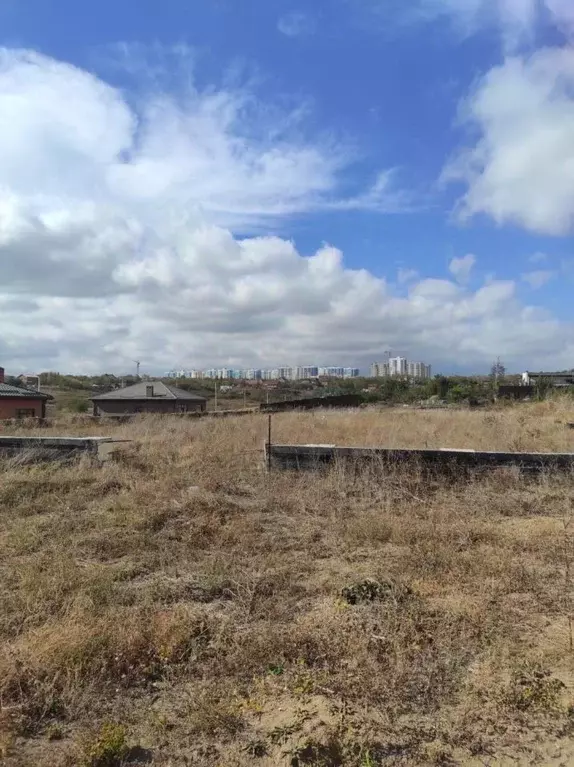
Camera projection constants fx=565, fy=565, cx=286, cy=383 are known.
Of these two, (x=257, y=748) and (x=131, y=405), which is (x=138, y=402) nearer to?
(x=131, y=405)

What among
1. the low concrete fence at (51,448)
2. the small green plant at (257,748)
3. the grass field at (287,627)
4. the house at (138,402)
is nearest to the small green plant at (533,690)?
the grass field at (287,627)

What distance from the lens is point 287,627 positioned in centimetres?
390

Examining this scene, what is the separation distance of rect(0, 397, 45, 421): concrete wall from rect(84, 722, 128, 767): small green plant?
3187 centimetres

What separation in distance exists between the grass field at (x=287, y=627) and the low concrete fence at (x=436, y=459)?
0.57m

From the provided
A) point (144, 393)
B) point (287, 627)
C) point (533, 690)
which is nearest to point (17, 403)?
point (144, 393)

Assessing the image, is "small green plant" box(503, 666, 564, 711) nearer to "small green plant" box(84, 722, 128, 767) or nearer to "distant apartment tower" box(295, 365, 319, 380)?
"small green plant" box(84, 722, 128, 767)

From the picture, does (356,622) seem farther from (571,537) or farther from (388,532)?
(571,537)

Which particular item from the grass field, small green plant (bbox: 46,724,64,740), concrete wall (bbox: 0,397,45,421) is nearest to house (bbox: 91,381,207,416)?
concrete wall (bbox: 0,397,45,421)

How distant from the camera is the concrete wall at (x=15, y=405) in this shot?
31.4 m

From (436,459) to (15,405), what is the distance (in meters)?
29.1

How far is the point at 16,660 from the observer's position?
127 inches

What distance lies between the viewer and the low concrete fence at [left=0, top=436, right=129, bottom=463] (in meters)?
10.0

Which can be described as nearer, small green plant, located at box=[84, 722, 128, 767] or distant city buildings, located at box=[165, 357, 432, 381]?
small green plant, located at box=[84, 722, 128, 767]

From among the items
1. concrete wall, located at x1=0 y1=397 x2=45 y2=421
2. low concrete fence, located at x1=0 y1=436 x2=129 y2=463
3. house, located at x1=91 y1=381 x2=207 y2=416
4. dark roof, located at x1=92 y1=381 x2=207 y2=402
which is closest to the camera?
low concrete fence, located at x1=0 y1=436 x2=129 y2=463
